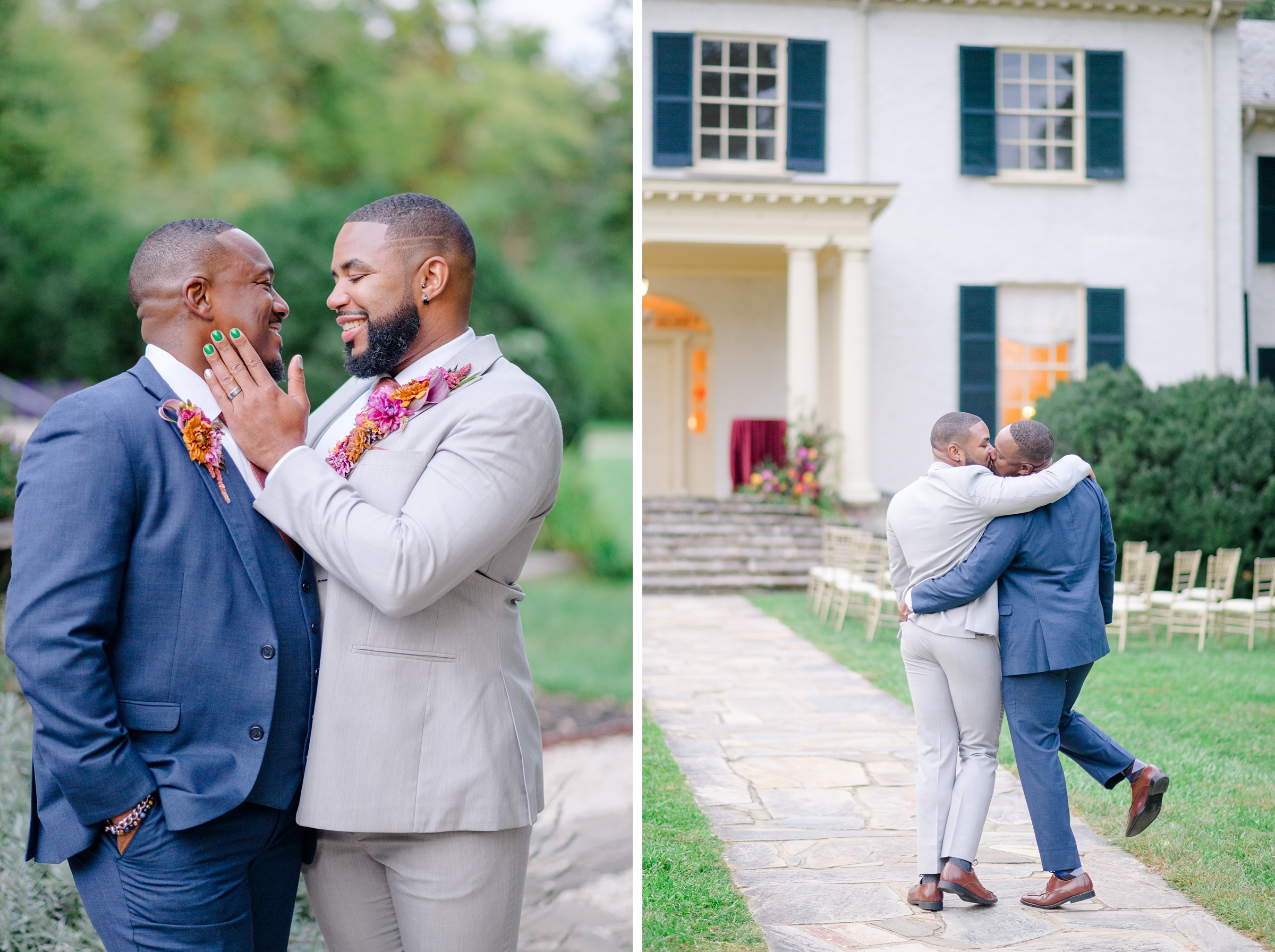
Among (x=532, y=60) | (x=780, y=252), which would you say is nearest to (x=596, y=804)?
(x=780, y=252)

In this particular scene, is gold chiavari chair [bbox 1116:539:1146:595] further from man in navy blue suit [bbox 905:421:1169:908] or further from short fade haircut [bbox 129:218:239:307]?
short fade haircut [bbox 129:218:239:307]

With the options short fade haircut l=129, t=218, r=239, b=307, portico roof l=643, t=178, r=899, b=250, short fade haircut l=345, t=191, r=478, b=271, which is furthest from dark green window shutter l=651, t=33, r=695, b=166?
short fade haircut l=129, t=218, r=239, b=307

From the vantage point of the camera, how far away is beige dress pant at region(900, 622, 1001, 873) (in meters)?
2.83

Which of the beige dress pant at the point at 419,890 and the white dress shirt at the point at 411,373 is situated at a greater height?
the white dress shirt at the point at 411,373

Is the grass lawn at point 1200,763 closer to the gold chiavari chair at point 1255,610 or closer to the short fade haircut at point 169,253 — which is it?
the gold chiavari chair at point 1255,610

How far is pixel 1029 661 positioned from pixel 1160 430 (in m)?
1.16

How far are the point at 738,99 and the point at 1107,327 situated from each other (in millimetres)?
1901

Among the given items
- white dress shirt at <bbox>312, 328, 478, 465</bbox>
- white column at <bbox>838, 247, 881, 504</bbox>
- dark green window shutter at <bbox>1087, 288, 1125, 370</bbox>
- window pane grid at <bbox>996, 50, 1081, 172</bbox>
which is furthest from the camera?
white column at <bbox>838, 247, 881, 504</bbox>

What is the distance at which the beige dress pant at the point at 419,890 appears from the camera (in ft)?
6.24

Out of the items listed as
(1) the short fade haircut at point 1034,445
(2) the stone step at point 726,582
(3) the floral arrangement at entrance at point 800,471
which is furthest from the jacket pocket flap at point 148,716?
(3) the floral arrangement at entrance at point 800,471

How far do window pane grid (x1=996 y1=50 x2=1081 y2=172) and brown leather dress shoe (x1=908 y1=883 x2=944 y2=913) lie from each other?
2277 millimetres

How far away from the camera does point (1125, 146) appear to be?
3.50 m

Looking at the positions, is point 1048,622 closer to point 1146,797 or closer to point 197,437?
point 1146,797

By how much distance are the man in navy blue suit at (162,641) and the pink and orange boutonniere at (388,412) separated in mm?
166
